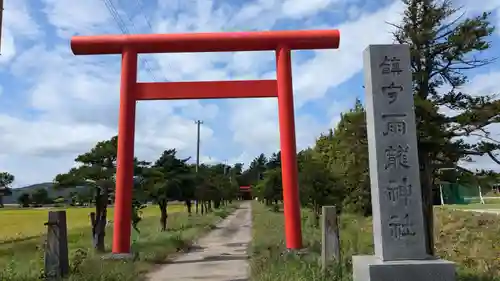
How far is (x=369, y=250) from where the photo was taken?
1038 centimetres

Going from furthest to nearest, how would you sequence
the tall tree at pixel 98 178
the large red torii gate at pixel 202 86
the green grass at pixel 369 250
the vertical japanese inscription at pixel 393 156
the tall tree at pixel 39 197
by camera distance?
the tall tree at pixel 39 197
the tall tree at pixel 98 178
the large red torii gate at pixel 202 86
the green grass at pixel 369 250
the vertical japanese inscription at pixel 393 156

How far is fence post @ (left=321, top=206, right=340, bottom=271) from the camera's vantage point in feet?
A: 24.6

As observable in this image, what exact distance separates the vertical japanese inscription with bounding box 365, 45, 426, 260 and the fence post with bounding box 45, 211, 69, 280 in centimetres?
457

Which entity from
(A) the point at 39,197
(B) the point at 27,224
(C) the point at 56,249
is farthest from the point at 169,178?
(A) the point at 39,197

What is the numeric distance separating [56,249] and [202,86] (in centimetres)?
472

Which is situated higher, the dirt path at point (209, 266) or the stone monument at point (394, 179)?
the stone monument at point (394, 179)

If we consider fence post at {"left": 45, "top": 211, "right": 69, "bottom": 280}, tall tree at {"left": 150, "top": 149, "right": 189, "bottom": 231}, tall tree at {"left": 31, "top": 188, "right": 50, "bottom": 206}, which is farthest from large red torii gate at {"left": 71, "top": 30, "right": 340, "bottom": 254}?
tall tree at {"left": 31, "top": 188, "right": 50, "bottom": 206}

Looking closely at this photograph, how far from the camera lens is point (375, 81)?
622 centimetres

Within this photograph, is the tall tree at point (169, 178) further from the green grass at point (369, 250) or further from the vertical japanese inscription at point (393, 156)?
the vertical japanese inscription at point (393, 156)

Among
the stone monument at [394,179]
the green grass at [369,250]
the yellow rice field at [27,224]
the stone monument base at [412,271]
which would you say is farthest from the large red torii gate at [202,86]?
the yellow rice field at [27,224]

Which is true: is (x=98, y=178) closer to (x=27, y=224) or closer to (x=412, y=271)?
(x=412, y=271)

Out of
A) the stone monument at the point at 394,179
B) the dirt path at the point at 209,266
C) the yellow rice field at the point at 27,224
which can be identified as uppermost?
the stone monument at the point at 394,179

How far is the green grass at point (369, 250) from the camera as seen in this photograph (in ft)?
23.5

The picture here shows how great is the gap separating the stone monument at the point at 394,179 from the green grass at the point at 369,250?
1.29 meters
